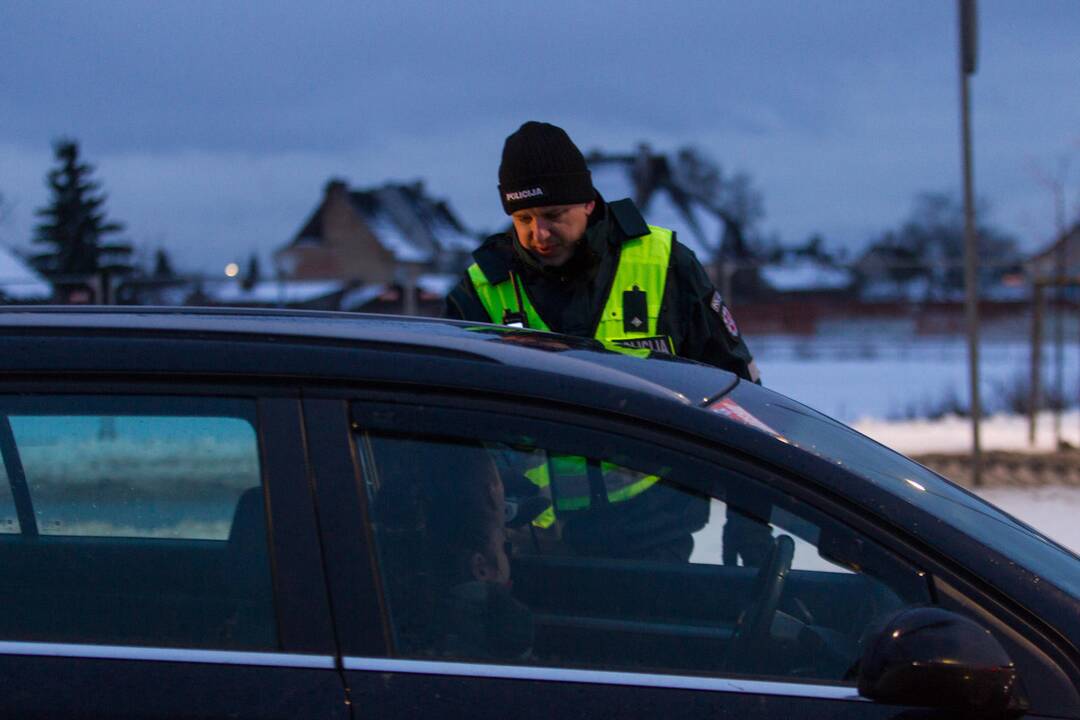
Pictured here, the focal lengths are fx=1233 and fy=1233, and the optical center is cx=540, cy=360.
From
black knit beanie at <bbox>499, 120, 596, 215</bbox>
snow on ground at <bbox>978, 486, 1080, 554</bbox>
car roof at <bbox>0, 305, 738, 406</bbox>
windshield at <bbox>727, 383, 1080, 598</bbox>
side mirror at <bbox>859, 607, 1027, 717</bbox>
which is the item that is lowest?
snow on ground at <bbox>978, 486, 1080, 554</bbox>

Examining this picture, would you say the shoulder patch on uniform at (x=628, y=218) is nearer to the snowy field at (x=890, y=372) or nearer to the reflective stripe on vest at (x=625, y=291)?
the reflective stripe on vest at (x=625, y=291)

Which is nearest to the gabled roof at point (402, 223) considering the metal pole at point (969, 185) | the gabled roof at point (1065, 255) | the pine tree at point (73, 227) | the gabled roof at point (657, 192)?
the gabled roof at point (657, 192)

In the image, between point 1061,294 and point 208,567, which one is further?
point 1061,294

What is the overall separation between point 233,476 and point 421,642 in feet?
1.33

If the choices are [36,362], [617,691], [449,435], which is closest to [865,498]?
[617,691]

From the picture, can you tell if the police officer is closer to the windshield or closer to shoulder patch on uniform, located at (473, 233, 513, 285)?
shoulder patch on uniform, located at (473, 233, 513, 285)

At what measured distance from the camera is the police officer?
3.44 metres

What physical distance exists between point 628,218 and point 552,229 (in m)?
0.26

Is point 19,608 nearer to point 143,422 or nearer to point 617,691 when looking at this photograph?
point 143,422

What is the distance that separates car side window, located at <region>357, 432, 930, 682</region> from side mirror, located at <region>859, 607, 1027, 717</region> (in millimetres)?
113

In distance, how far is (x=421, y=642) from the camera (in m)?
1.87

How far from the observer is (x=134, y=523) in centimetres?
208

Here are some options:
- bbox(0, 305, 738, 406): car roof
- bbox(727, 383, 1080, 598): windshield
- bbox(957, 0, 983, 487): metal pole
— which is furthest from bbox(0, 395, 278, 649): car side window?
bbox(957, 0, 983, 487): metal pole

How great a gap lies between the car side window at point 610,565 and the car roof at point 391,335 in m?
0.15
